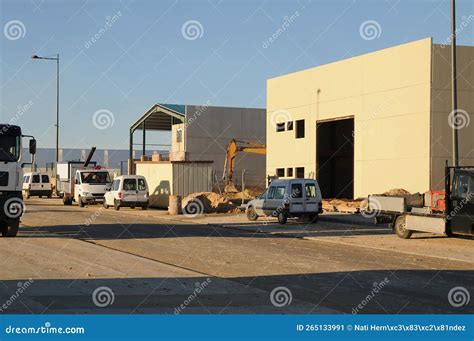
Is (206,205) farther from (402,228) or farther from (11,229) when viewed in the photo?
(11,229)

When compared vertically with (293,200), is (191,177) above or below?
above

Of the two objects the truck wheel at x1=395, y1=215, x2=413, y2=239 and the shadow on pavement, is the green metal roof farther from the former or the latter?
the shadow on pavement

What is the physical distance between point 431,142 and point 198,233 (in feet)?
55.5

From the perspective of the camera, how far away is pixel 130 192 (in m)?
39.8

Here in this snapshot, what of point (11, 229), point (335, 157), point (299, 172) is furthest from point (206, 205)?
point (11, 229)

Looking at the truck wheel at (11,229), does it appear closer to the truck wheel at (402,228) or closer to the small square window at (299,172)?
the truck wheel at (402,228)

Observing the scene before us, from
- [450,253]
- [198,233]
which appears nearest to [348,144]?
[198,233]

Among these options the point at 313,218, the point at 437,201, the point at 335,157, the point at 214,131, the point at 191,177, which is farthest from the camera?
the point at 214,131

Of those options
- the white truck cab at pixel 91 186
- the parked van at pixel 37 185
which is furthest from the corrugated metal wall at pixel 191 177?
the parked van at pixel 37 185

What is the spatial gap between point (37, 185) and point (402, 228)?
44522 millimetres

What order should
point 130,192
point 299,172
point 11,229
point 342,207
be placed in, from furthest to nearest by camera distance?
1. point 299,172
2. point 130,192
3. point 342,207
4. point 11,229

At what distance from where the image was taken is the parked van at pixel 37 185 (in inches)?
2406

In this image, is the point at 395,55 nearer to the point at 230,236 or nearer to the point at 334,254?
the point at 230,236

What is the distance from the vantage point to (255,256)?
17.1m
